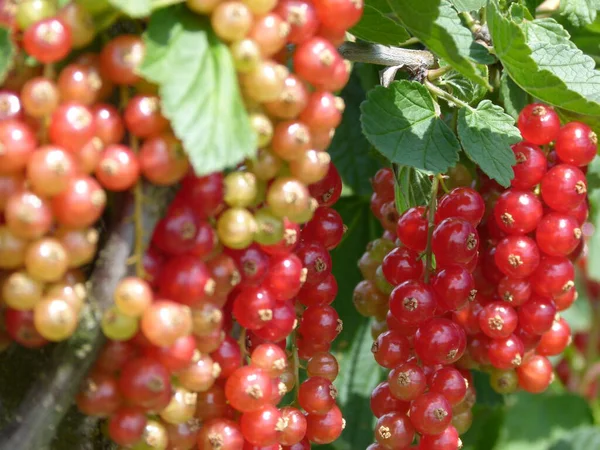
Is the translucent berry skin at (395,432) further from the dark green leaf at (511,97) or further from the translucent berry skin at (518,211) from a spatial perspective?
the dark green leaf at (511,97)

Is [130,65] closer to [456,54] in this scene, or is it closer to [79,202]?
[79,202]

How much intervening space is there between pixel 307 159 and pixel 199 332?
0.16m

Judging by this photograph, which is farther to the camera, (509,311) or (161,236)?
(509,311)

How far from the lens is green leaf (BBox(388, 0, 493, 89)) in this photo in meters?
0.79

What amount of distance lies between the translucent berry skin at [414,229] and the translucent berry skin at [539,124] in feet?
0.56

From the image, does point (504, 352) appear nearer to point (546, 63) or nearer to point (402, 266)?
point (402, 266)

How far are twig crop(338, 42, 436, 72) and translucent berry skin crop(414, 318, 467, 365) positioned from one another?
0.98ft

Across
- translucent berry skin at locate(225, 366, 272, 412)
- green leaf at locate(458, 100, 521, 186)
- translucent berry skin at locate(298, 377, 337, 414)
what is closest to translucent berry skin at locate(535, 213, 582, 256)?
green leaf at locate(458, 100, 521, 186)

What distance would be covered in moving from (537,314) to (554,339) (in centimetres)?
9

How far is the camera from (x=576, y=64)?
98cm

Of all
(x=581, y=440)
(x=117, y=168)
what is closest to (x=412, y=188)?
(x=117, y=168)

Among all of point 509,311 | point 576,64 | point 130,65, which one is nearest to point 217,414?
point 130,65

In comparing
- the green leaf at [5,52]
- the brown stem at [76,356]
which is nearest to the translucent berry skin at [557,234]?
the brown stem at [76,356]

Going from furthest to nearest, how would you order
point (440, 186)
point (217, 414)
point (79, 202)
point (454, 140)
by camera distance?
1. point (440, 186)
2. point (454, 140)
3. point (217, 414)
4. point (79, 202)
